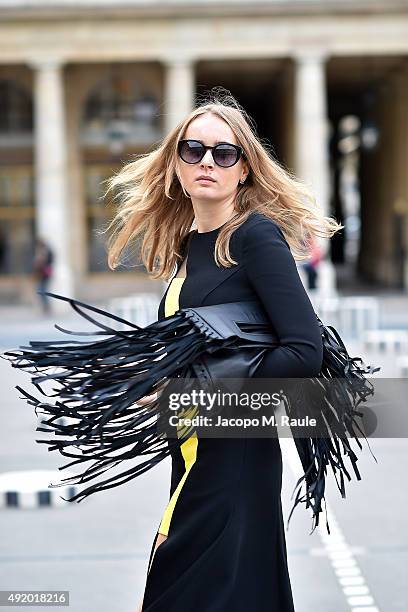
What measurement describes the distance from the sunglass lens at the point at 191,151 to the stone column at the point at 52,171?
25514 mm

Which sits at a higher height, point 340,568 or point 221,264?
point 221,264

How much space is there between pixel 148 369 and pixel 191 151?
0.66 m

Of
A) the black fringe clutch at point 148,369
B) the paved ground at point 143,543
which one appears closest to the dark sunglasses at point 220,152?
the black fringe clutch at point 148,369

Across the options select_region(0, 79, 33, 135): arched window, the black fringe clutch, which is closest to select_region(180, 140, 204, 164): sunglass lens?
the black fringe clutch

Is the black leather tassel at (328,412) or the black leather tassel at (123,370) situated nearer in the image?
the black leather tassel at (123,370)

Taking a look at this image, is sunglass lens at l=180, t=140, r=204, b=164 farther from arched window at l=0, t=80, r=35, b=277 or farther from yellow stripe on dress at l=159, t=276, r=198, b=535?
arched window at l=0, t=80, r=35, b=277

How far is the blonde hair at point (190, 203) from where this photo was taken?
317 cm

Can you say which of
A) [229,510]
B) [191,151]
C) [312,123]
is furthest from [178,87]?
[229,510]

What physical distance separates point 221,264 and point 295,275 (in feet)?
0.78

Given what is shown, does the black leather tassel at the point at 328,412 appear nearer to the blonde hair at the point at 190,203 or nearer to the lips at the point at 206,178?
the blonde hair at the point at 190,203

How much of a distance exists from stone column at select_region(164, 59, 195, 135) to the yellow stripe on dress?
25312 millimetres

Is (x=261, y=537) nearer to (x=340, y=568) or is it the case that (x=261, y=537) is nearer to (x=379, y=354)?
(x=340, y=568)

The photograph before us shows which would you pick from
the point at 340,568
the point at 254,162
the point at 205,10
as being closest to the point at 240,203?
the point at 254,162

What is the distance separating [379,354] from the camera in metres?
15.8
